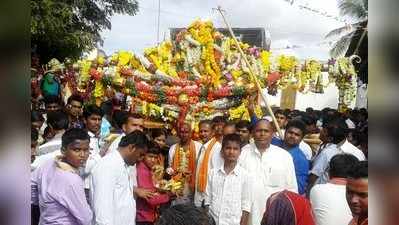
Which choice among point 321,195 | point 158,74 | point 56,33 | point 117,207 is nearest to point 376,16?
point 321,195

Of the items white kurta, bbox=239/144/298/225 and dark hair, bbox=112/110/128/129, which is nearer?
white kurta, bbox=239/144/298/225

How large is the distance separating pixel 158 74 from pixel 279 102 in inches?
37.5

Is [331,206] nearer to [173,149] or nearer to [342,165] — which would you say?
[342,165]

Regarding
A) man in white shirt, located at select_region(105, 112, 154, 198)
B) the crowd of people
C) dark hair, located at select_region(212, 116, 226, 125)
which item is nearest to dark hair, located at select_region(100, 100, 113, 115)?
the crowd of people

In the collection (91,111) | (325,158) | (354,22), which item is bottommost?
(325,158)

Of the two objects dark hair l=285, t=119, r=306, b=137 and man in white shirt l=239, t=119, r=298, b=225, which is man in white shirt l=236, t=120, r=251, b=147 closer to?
man in white shirt l=239, t=119, r=298, b=225

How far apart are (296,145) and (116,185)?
1253 mm

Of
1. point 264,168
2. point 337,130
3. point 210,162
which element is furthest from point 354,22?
point 210,162

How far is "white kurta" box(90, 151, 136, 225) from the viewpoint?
2.64 metres

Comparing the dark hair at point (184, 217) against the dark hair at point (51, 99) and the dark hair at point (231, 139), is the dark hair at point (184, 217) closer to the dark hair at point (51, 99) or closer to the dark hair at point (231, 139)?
the dark hair at point (231, 139)

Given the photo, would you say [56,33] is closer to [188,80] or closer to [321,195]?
[188,80]

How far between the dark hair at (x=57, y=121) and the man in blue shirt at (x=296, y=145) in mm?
1295

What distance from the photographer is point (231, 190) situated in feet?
9.52

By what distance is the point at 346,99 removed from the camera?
10.3 feet
